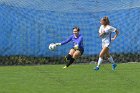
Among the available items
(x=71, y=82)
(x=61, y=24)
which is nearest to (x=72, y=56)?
(x=61, y=24)

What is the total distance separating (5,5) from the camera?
20.5 meters

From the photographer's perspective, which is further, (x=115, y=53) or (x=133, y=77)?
(x=115, y=53)

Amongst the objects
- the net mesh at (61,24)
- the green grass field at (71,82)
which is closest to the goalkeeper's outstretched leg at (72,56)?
the green grass field at (71,82)

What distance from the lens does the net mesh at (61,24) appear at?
20328 millimetres

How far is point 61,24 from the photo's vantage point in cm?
2103

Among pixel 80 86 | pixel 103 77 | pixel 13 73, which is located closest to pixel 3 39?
pixel 13 73

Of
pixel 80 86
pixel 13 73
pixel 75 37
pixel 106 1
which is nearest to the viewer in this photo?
pixel 80 86

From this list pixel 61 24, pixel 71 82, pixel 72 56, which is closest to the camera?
pixel 71 82

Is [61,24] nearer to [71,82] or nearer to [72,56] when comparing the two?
[72,56]

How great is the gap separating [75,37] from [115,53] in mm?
3760

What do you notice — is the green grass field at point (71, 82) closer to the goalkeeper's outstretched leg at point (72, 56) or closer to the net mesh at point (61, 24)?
the goalkeeper's outstretched leg at point (72, 56)

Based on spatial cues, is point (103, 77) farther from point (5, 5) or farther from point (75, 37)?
point (5, 5)

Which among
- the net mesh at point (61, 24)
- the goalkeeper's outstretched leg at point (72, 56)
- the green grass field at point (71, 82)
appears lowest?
the green grass field at point (71, 82)

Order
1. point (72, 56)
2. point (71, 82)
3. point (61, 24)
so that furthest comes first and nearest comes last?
1. point (61, 24)
2. point (72, 56)
3. point (71, 82)
